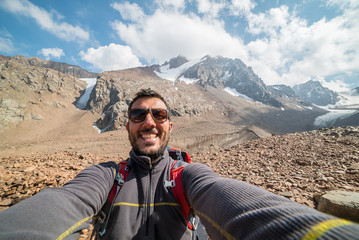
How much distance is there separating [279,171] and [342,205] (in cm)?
329

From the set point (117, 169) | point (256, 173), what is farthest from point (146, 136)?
point (256, 173)

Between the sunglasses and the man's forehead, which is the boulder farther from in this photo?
the man's forehead

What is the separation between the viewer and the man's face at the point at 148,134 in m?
2.39

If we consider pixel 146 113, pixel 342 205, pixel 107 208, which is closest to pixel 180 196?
pixel 107 208

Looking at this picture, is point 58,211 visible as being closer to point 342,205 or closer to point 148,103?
point 148,103

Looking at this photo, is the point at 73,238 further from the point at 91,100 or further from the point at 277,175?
the point at 91,100

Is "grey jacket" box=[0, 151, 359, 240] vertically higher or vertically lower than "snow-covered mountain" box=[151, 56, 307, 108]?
lower

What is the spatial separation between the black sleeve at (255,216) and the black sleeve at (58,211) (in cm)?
123

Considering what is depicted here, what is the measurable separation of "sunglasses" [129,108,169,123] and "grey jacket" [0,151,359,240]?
71 cm

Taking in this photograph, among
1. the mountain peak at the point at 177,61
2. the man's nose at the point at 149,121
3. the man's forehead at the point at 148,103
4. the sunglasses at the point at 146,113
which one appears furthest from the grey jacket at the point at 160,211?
the mountain peak at the point at 177,61

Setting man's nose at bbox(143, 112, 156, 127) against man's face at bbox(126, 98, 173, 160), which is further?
man's nose at bbox(143, 112, 156, 127)

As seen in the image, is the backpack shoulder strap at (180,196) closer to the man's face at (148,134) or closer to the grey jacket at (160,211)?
the grey jacket at (160,211)

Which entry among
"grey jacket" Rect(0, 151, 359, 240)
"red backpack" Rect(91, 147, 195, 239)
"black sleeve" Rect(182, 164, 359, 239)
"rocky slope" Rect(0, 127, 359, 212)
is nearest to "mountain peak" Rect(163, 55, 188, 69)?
"rocky slope" Rect(0, 127, 359, 212)

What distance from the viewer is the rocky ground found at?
13.1ft
